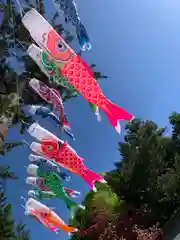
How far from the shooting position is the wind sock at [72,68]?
6.16 m

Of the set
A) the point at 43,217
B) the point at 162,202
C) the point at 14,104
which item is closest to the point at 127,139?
the point at 162,202

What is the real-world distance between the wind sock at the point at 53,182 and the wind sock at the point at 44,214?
684mm

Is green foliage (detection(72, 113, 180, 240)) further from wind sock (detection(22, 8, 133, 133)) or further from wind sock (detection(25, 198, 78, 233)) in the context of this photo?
wind sock (detection(22, 8, 133, 133))

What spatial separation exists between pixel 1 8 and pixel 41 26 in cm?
132

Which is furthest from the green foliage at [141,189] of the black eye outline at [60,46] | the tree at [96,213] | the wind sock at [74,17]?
the black eye outline at [60,46]

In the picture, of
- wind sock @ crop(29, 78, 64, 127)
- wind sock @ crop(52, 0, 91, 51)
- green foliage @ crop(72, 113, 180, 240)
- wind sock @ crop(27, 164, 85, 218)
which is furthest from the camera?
wind sock @ crop(27, 164, 85, 218)

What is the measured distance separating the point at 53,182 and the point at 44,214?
1.20 meters

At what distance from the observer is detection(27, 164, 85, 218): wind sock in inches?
334

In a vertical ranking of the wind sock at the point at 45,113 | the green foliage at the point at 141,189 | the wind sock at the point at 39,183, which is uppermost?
the wind sock at the point at 45,113

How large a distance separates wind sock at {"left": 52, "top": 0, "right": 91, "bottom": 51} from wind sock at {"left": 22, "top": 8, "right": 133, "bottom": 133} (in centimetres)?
57

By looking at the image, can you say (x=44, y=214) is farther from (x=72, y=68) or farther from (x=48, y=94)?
(x=72, y=68)

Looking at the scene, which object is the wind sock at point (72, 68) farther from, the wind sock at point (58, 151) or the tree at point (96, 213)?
the tree at point (96, 213)

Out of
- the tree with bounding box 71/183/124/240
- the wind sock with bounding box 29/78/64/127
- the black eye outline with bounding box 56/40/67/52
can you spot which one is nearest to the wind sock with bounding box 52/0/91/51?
the black eye outline with bounding box 56/40/67/52

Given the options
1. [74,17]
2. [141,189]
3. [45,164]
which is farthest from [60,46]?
[141,189]
